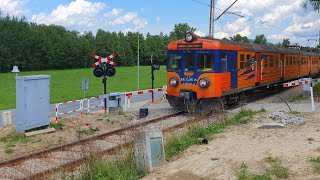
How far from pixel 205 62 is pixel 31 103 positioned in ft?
21.9

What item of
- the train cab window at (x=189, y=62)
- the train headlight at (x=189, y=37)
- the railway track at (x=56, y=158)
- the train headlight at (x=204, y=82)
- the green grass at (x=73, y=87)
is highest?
the train headlight at (x=189, y=37)

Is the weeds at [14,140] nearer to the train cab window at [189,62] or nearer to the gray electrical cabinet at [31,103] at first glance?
the gray electrical cabinet at [31,103]

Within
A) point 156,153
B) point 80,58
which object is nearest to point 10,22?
point 80,58

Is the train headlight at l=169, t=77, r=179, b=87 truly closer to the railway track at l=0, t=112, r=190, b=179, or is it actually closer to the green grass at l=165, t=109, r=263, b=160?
the green grass at l=165, t=109, r=263, b=160

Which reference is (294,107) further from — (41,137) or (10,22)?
(10,22)

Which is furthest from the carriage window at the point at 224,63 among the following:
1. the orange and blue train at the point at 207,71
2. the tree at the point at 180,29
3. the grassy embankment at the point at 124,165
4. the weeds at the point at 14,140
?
the tree at the point at 180,29

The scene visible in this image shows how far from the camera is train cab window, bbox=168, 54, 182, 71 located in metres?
16.2

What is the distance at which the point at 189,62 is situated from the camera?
52.1 ft

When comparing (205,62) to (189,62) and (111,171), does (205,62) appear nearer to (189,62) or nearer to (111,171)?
(189,62)

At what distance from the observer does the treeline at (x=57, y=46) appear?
288 feet

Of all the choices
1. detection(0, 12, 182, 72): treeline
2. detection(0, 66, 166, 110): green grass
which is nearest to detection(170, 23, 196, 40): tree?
detection(0, 12, 182, 72): treeline

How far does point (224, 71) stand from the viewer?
51.3 ft

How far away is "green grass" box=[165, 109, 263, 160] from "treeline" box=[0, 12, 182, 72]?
78.9 metres

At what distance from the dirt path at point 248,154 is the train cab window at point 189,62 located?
527 cm
